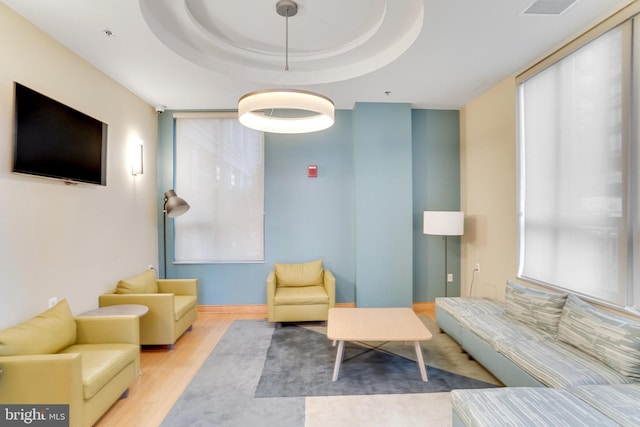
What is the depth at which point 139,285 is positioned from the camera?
341 centimetres

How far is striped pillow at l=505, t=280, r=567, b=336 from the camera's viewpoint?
2400mm

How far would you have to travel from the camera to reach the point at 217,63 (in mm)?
3176

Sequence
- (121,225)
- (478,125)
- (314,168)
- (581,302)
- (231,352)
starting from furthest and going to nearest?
(314,168) < (478,125) < (121,225) < (231,352) < (581,302)

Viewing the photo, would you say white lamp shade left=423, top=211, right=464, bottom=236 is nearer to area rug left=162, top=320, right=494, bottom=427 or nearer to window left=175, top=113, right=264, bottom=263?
area rug left=162, top=320, right=494, bottom=427

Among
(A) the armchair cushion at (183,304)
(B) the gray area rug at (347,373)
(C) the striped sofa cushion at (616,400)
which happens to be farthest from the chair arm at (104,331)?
(C) the striped sofa cushion at (616,400)

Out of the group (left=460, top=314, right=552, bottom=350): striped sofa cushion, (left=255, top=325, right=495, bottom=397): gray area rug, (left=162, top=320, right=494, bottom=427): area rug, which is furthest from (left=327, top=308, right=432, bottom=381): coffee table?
(left=460, top=314, right=552, bottom=350): striped sofa cushion

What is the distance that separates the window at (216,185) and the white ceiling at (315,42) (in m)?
0.57

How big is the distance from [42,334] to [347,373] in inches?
90.0

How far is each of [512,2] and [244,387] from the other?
350 cm

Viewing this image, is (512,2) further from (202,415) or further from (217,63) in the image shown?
(202,415)

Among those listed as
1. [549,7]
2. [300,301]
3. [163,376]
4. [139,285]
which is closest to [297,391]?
[163,376]

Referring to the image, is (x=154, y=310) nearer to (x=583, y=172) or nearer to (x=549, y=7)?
(x=583, y=172)

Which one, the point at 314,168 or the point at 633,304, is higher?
the point at 314,168

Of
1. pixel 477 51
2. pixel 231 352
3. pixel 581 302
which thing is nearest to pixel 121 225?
pixel 231 352
